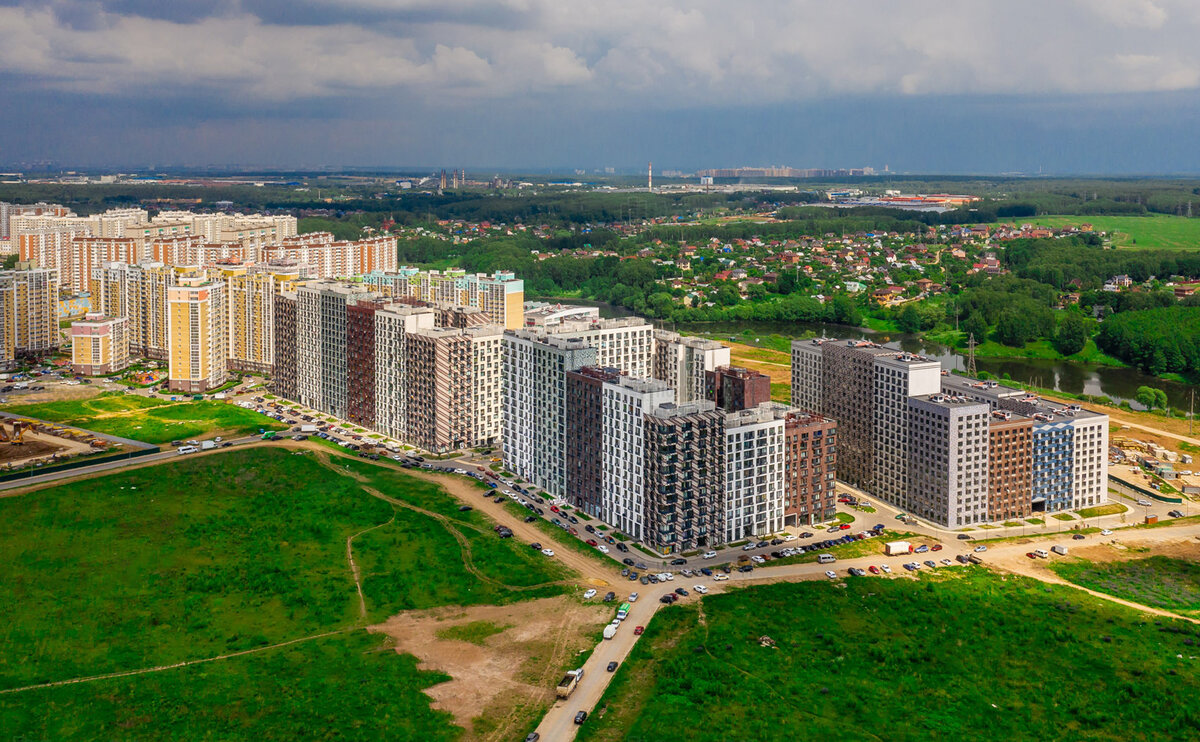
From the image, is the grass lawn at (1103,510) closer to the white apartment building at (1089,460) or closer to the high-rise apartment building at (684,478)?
the white apartment building at (1089,460)

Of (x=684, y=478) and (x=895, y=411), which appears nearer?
(x=684, y=478)

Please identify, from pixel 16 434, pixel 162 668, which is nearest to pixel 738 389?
pixel 162 668

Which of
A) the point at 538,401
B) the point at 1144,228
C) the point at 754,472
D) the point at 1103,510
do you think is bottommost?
the point at 1103,510

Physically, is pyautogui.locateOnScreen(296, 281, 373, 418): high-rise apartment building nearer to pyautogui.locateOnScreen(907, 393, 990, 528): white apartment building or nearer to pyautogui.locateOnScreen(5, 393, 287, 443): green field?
pyautogui.locateOnScreen(5, 393, 287, 443): green field

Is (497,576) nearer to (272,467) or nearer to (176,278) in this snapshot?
(272,467)

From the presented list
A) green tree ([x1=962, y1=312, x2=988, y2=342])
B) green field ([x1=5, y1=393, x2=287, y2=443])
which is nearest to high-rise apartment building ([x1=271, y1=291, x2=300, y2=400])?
green field ([x1=5, y1=393, x2=287, y2=443])

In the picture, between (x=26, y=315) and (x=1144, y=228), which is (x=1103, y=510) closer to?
(x=26, y=315)
